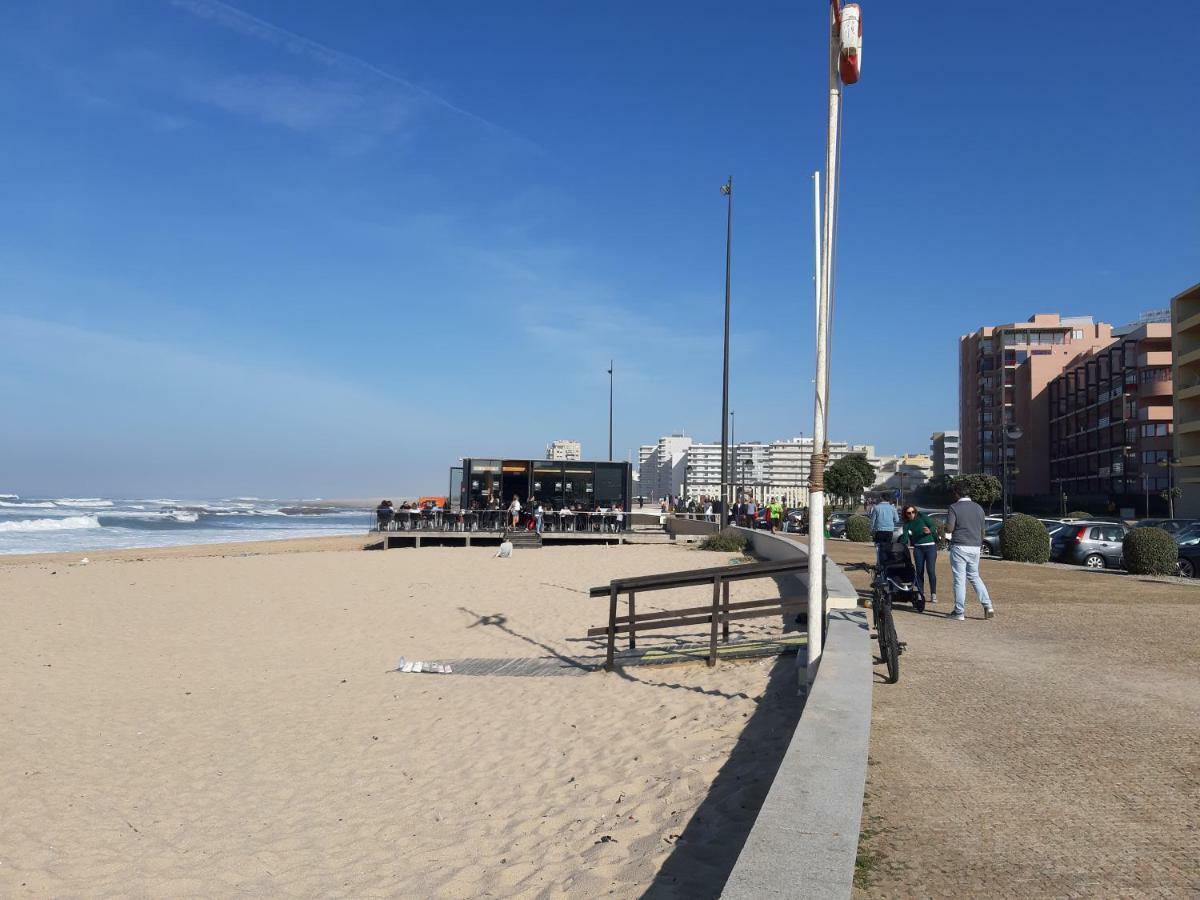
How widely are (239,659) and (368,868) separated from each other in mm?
7950

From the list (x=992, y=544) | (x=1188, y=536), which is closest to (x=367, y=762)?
(x=1188, y=536)

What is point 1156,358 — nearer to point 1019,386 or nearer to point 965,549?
point 1019,386

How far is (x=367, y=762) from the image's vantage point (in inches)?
292

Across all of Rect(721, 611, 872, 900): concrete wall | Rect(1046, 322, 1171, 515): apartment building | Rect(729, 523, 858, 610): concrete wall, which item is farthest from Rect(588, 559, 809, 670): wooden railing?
Rect(1046, 322, 1171, 515): apartment building

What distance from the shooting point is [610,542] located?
35875 millimetres

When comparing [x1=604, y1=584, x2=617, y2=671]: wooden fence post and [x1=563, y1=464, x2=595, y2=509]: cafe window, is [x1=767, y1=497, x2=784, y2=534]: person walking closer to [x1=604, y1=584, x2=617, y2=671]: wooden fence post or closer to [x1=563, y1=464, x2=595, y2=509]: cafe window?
[x1=563, y1=464, x2=595, y2=509]: cafe window

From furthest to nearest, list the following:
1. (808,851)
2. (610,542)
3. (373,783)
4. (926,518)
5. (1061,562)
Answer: (610,542), (1061,562), (926,518), (373,783), (808,851)

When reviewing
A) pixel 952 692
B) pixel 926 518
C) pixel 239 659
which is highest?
pixel 926 518

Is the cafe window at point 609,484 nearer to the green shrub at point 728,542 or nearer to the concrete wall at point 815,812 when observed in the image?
the green shrub at point 728,542

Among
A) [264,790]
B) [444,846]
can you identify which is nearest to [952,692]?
[444,846]

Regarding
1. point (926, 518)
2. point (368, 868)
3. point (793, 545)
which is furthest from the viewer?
point (793, 545)

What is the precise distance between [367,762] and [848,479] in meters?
104

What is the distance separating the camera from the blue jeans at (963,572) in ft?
37.3

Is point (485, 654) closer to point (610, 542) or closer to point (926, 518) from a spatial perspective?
point (926, 518)
